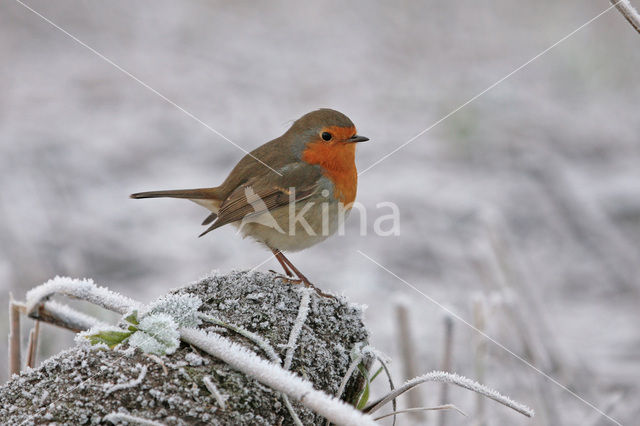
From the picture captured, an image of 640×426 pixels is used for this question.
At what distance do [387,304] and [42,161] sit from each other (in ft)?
9.71

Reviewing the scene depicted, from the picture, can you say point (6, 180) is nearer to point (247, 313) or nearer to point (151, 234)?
point (151, 234)

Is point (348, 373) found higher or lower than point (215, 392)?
higher

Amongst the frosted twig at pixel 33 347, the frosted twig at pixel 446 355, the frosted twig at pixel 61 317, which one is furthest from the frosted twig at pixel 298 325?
the frosted twig at pixel 446 355

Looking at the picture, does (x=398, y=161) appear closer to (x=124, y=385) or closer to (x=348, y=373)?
(x=348, y=373)

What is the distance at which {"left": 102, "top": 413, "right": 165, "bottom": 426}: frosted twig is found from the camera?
1410 millimetres

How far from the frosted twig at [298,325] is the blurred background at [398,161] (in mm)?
1361

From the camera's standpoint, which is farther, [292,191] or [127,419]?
[292,191]

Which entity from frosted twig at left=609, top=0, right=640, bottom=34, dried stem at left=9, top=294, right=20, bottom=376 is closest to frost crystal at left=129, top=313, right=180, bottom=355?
dried stem at left=9, top=294, right=20, bottom=376

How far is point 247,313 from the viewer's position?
1.83 m

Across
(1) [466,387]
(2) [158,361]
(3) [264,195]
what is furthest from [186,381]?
(3) [264,195]

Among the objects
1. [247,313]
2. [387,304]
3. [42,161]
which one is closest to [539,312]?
[387,304]

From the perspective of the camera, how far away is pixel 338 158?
11.4ft

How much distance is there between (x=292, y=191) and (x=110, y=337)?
171 cm

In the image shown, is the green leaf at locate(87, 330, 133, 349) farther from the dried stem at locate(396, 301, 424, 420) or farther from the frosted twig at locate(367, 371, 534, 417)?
the dried stem at locate(396, 301, 424, 420)
